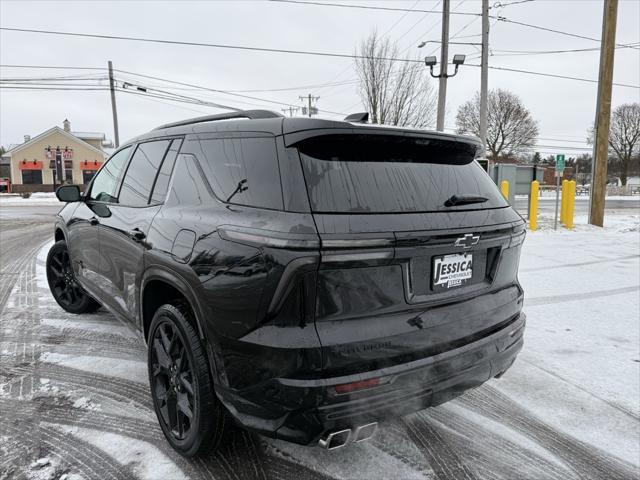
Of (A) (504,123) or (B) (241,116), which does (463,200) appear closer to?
(B) (241,116)

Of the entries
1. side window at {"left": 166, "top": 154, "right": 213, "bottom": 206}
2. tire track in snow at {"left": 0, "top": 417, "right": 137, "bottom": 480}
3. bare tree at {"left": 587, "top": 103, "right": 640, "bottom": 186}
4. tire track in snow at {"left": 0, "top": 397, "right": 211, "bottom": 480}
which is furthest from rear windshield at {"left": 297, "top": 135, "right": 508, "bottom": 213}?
bare tree at {"left": 587, "top": 103, "right": 640, "bottom": 186}

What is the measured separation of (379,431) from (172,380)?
125cm

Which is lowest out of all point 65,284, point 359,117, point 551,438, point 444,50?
point 551,438

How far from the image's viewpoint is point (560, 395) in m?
3.16

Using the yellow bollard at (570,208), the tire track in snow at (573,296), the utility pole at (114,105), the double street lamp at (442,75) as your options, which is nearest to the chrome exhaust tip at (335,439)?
the tire track in snow at (573,296)

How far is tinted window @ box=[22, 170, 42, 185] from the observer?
45188 millimetres

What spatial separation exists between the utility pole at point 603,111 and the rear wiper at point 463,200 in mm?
13290

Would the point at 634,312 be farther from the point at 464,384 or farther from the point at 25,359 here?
the point at 25,359

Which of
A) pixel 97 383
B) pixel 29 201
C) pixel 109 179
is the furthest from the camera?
pixel 29 201

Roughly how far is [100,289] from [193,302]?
186 centimetres

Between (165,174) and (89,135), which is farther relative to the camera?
(89,135)

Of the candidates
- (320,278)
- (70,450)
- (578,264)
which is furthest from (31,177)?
(320,278)

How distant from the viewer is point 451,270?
2.14 m

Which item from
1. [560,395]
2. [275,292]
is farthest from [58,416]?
[560,395]
